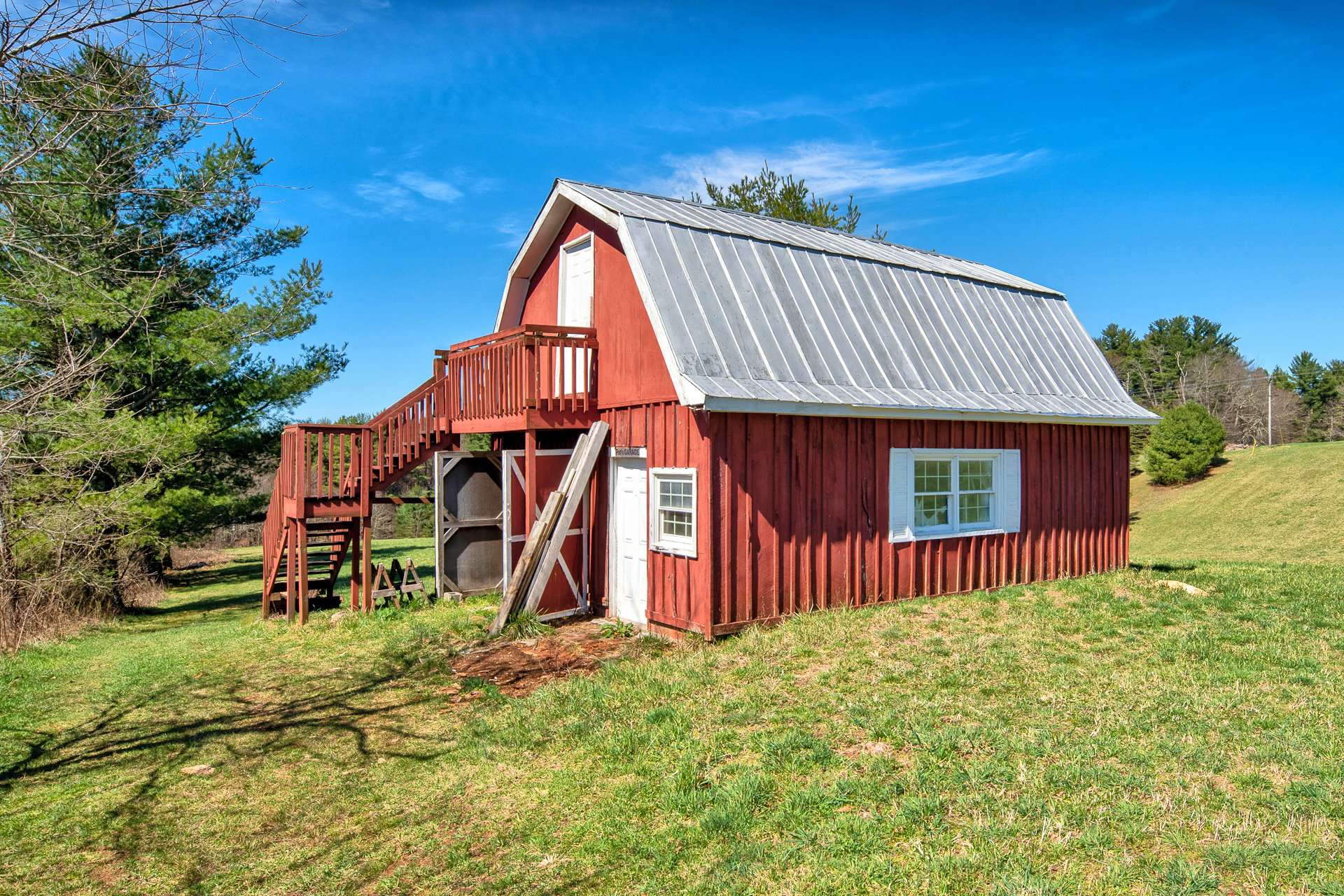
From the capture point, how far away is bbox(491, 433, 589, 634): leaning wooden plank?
421 inches

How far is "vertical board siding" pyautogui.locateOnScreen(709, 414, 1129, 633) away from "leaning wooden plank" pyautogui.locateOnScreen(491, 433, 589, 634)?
5.22 ft

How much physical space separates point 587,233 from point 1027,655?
8.29m

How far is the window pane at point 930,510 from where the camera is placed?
11500mm

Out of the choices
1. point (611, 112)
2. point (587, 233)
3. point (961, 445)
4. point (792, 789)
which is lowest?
point (792, 789)

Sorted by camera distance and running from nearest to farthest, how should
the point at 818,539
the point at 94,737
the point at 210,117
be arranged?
the point at 210,117 < the point at 94,737 < the point at 818,539

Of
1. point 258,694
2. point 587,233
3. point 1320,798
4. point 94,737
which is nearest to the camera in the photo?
point 1320,798

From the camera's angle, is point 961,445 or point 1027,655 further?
point 961,445

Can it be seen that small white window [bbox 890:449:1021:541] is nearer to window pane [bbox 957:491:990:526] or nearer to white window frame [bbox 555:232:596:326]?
window pane [bbox 957:491:990:526]

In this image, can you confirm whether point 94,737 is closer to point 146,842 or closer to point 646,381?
point 146,842

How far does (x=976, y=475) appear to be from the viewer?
1230 cm

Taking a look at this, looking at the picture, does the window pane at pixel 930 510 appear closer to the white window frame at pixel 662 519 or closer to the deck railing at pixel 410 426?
the white window frame at pixel 662 519

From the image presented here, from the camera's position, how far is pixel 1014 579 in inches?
490

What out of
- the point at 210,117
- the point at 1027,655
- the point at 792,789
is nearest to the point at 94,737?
the point at 210,117

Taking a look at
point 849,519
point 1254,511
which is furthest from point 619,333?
point 1254,511
